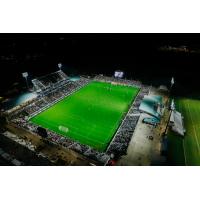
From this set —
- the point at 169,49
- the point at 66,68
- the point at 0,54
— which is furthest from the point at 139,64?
the point at 0,54

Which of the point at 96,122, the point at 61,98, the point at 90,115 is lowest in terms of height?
the point at 96,122

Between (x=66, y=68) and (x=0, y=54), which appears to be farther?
(x=66, y=68)

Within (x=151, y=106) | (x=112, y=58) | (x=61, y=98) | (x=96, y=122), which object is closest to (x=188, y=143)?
(x=151, y=106)

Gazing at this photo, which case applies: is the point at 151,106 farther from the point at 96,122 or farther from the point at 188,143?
the point at 96,122

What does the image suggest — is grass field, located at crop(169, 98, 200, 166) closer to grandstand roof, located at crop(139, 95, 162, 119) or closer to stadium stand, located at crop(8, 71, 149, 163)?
grandstand roof, located at crop(139, 95, 162, 119)

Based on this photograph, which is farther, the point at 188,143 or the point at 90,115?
the point at 90,115

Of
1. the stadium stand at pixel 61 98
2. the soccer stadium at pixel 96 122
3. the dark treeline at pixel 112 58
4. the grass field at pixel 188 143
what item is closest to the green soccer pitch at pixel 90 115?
the soccer stadium at pixel 96 122

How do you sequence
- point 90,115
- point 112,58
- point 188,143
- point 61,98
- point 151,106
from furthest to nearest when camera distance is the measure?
point 112,58 < point 61,98 < point 151,106 < point 90,115 < point 188,143

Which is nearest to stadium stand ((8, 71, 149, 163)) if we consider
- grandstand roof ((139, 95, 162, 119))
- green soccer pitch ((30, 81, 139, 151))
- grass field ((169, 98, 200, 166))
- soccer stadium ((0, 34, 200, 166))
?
soccer stadium ((0, 34, 200, 166))

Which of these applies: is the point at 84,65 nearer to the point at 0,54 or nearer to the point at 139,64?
the point at 139,64
